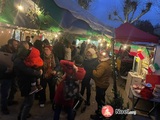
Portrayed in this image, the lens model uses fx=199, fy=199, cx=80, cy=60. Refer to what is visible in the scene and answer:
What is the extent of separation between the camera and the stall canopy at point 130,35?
239 inches

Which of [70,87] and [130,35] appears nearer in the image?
[70,87]

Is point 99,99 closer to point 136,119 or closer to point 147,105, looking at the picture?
point 136,119

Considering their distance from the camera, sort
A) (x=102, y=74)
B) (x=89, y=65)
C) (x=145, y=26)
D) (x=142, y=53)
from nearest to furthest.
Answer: (x=102, y=74) → (x=89, y=65) → (x=142, y=53) → (x=145, y=26)

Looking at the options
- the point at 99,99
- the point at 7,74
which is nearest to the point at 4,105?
the point at 7,74

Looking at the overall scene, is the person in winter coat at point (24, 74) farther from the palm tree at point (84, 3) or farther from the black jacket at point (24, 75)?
the palm tree at point (84, 3)

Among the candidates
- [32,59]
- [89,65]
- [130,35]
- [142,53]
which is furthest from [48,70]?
[142,53]

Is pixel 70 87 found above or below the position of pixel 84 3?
below

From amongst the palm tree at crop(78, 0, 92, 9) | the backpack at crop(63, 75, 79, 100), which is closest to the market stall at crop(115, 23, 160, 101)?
the backpack at crop(63, 75, 79, 100)

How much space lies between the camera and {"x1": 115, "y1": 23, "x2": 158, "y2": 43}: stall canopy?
6.06 metres

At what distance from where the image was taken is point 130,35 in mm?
6312

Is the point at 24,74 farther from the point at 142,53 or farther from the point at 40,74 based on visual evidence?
the point at 142,53

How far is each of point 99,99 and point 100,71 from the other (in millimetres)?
858

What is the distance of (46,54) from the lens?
5.76 m

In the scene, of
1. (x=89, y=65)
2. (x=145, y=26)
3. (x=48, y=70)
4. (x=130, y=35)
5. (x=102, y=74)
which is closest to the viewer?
(x=102, y=74)
